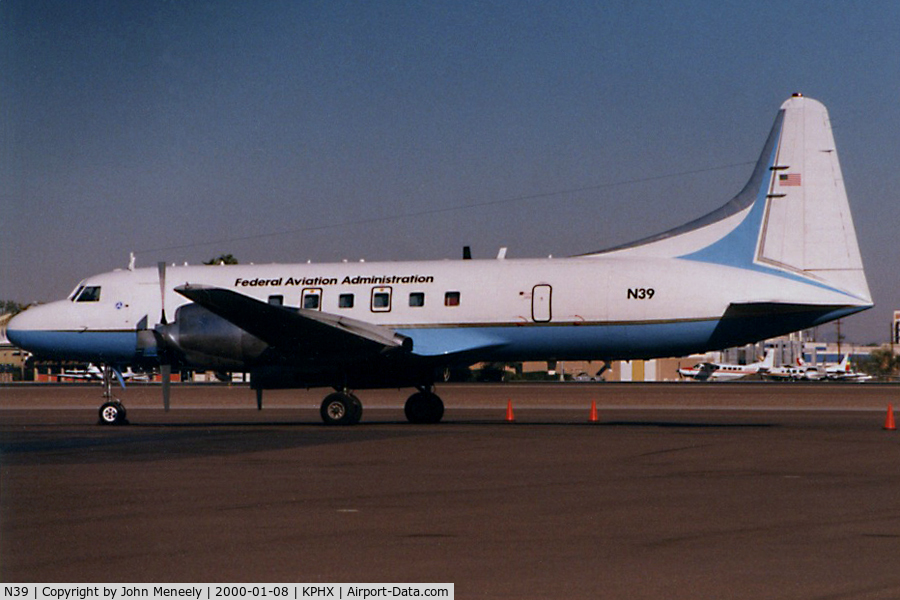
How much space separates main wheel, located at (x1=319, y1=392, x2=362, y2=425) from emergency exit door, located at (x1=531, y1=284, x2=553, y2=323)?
4630 millimetres

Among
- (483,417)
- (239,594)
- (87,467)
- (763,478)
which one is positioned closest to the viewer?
(239,594)

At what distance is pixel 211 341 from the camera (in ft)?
85.7

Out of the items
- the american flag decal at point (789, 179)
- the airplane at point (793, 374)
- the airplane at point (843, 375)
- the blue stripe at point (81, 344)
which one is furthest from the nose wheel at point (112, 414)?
the airplane at point (843, 375)

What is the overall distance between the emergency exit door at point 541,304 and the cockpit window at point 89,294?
12.0 metres

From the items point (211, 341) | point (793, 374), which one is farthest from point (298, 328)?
point (793, 374)

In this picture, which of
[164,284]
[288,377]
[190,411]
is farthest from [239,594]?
[190,411]

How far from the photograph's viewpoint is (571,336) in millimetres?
26391

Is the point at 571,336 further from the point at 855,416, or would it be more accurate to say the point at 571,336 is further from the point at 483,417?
the point at 855,416

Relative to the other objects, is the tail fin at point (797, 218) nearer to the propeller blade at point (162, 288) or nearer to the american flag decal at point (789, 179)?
the american flag decal at point (789, 179)

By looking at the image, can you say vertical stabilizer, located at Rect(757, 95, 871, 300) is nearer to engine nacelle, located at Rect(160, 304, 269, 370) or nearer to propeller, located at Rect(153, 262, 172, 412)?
engine nacelle, located at Rect(160, 304, 269, 370)

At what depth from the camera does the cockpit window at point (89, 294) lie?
30422 mm

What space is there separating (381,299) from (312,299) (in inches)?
75.5

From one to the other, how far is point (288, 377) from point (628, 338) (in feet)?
25.8

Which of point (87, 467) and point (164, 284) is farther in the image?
point (164, 284)
